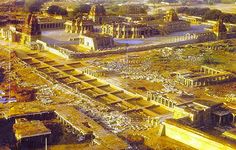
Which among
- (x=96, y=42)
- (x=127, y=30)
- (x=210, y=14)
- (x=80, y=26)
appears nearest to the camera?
(x=96, y=42)

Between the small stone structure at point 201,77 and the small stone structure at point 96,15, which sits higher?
the small stone structure at point 96,15

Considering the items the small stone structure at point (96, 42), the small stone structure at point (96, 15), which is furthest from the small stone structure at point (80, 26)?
the small stone structure at point (96, 42)

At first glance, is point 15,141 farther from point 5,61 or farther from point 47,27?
point 47,27

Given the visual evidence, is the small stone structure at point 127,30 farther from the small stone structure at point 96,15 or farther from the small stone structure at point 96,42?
the small stone structure at point 96,15

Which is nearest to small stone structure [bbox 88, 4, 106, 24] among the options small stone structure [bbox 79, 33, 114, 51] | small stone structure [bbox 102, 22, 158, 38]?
A: small stone structure [bbox 102, 22, 158, 38]

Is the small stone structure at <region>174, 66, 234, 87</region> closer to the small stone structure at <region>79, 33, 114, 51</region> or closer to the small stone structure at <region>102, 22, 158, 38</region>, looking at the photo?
the small stone structure at <region>79, 33, 114, 51</region>

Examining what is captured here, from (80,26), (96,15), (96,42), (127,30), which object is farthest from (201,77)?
(96,15)

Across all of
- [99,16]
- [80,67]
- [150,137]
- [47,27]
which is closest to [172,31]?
[99,16]

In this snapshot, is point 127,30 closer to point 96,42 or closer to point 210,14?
point 96,42

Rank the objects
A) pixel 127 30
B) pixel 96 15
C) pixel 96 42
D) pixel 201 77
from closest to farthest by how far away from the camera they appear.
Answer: pixel 201 77 < pixel 96 42 < pixel 127 30 < pixel 96 15

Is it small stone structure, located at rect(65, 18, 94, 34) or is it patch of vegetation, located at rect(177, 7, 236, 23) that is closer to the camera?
small stone structure, located at rect(65, 18, 94, 34)

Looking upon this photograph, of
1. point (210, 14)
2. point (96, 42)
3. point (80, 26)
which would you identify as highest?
point (210, 14)
